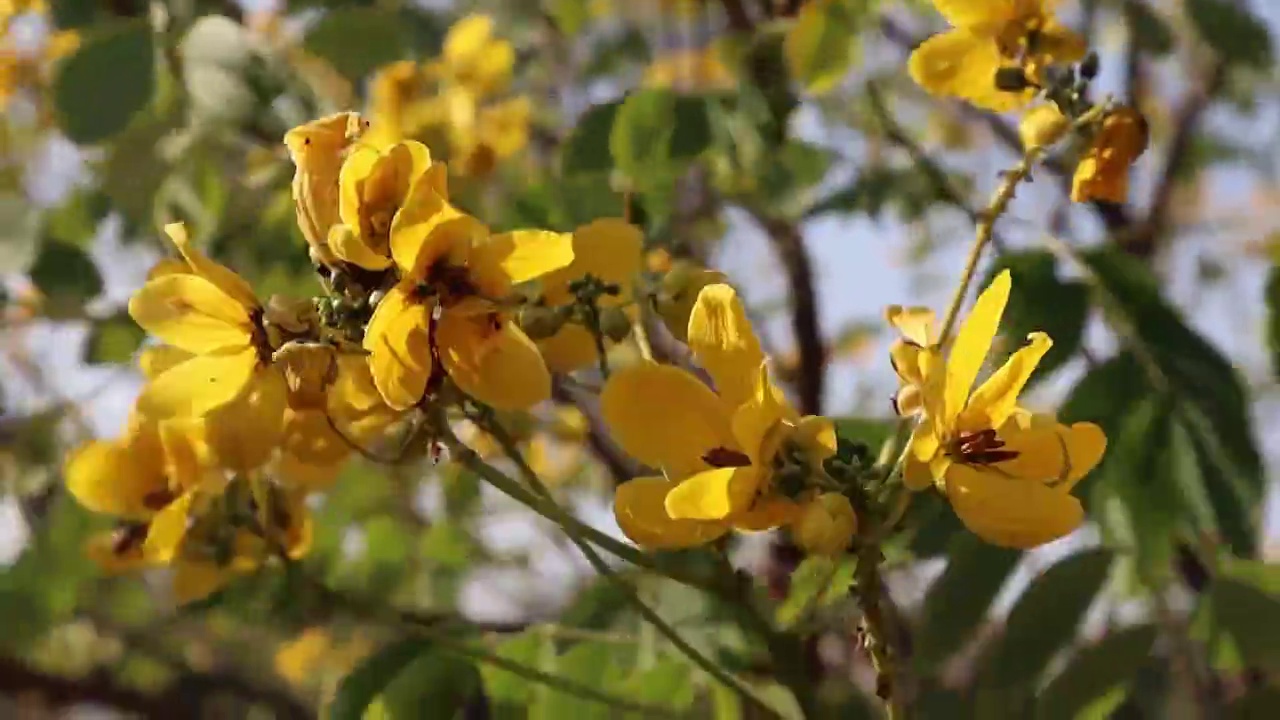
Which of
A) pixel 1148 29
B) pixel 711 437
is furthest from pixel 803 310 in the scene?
pixel 711 437

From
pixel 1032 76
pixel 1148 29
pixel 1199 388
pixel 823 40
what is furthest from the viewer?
pixel 1148 29

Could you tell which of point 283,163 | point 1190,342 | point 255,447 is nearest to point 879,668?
point 255,447

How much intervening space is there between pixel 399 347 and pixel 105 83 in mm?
652

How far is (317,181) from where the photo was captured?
0.68 metres

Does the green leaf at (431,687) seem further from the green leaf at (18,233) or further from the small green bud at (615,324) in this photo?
the green leaf at (18,233)

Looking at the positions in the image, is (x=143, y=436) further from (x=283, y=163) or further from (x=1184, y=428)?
(x=1184, y=428)

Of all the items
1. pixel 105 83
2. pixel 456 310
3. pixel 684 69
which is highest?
pixel 456 310

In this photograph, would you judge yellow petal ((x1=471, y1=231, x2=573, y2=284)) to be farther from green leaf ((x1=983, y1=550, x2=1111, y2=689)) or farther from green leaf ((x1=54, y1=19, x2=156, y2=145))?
green leaf ((x1=54, y1=19, x2=156, y2=145))

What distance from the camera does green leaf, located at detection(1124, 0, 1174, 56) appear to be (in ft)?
4.30

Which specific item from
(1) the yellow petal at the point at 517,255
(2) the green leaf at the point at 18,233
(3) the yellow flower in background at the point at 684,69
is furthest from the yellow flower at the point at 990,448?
(3) the yellow flower in background at the point at 684,69

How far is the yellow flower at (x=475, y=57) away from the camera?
157 cm

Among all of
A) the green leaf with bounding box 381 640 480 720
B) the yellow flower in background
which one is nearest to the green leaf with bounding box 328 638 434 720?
the green leaf with bounding box 381 640 480 720

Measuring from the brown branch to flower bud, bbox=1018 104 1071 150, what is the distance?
0.73m

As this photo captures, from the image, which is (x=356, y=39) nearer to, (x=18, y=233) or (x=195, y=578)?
(x=18, y=233)
